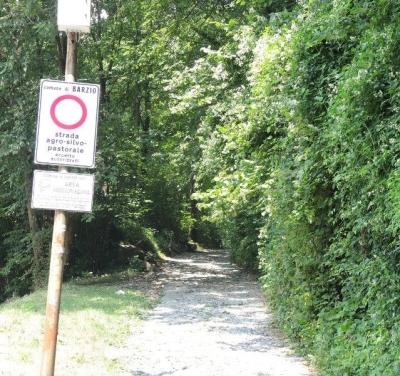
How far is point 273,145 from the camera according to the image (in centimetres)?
883

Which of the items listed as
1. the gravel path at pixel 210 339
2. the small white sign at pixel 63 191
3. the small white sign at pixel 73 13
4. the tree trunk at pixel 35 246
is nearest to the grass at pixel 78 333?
the gravel path at pixel 210 339

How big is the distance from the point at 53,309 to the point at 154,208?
25.5 metres

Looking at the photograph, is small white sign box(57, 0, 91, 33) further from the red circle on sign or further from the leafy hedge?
the leafy hedge

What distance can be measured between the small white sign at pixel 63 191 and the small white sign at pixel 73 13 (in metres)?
1.43

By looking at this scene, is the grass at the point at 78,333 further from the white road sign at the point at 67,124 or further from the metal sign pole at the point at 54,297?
the white road sign at the point at 67,124

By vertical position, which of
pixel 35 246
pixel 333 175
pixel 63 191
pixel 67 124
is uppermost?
pixel 67 124

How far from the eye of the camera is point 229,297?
1517 cm

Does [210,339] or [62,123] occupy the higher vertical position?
Answer: [62,123]

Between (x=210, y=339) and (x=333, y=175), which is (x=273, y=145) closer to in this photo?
(x=333, y=175)

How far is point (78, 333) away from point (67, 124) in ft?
17.0

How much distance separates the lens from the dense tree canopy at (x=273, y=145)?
488 centimetres

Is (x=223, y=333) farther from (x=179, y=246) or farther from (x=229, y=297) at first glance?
(x=179, y=246)

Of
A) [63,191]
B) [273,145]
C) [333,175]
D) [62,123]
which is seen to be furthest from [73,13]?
[273,145]

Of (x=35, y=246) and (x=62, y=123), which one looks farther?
(x=35, y=246)
